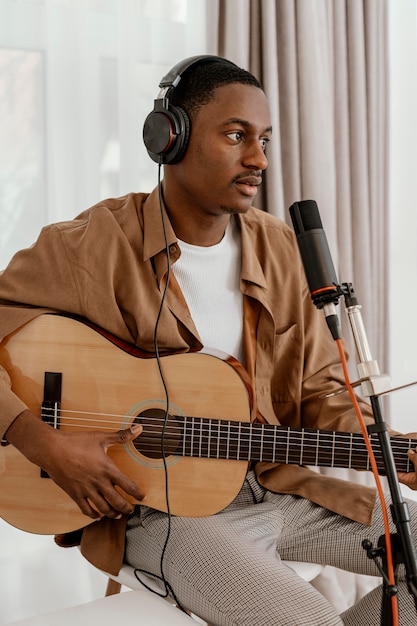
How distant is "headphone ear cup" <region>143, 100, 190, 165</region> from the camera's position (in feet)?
4.83

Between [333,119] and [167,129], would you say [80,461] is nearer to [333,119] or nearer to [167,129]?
[167,129]

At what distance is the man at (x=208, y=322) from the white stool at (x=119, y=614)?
0.07m

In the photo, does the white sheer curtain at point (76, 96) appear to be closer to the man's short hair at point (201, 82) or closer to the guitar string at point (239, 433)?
the man's short hair at point (201, 82)

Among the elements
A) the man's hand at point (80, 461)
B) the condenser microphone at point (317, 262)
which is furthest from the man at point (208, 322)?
the condenser microphone at point (317, 262)

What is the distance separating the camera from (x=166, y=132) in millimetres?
→ 1475

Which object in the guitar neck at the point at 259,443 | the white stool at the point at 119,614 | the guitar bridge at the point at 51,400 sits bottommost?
the white stool at the point at 119,614

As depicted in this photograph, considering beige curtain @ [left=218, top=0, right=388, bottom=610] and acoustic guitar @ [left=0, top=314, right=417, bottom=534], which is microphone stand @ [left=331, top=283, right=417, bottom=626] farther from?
beige curtain @ [left=218, top=0, right=388, bottom=610]

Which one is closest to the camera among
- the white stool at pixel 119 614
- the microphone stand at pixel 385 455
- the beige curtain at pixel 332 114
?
the microphone stand at pixel 385 455

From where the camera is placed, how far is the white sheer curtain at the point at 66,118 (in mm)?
1972

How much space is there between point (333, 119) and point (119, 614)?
1.59 meters

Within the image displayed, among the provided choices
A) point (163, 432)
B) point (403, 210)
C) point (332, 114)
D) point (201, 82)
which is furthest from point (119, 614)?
point (403, 210)

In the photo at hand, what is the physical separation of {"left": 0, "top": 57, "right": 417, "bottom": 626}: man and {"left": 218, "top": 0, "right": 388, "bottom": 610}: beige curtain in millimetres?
559

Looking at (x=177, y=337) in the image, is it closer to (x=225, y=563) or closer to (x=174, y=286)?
(x=174, y=286)

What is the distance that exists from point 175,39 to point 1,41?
468mm
